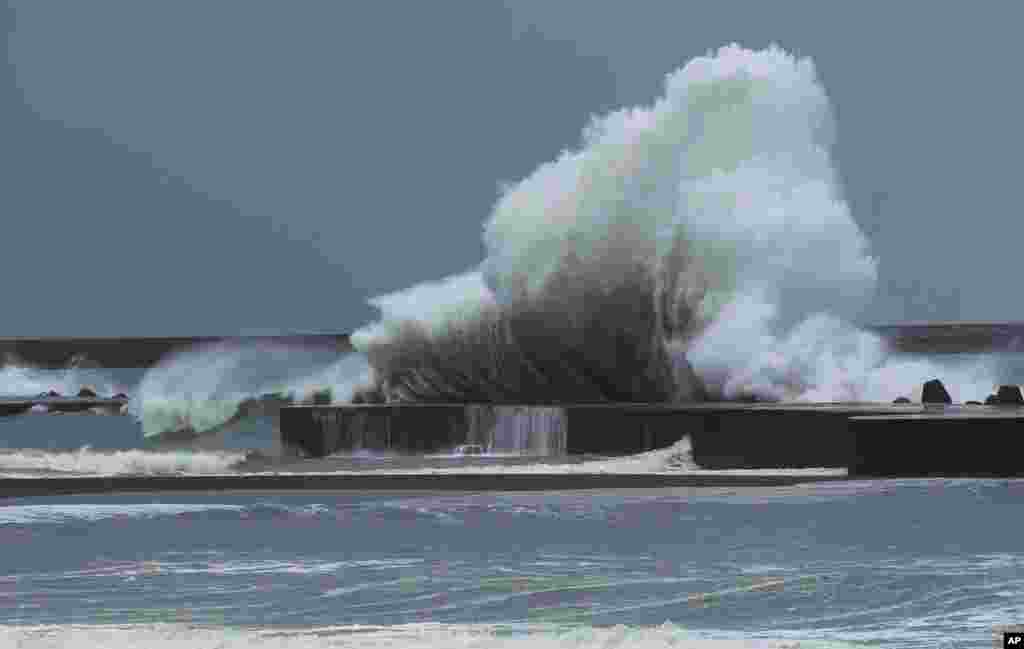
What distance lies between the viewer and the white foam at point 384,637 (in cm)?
769

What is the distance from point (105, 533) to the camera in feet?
40.8

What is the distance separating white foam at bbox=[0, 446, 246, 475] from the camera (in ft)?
60.3

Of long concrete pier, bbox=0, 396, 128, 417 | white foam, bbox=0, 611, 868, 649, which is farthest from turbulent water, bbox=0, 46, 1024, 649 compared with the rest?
long concrete pier, bbox=0, 396, 128, 417

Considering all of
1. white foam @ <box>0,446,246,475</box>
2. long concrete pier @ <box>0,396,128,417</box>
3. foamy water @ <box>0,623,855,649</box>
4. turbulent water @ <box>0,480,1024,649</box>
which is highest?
long concrete pier @ <box>0,396,128,417</box>

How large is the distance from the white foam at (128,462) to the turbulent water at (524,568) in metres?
3.76

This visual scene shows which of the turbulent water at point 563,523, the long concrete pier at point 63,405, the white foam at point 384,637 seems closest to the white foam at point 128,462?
the turbulent water at point 563,523

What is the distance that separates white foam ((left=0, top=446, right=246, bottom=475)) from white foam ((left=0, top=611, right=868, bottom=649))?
30.9 ft

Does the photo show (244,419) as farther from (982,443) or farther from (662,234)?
(982,443)

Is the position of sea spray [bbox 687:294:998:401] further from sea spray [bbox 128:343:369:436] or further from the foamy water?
the foamy water

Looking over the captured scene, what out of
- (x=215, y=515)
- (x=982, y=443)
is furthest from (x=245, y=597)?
(x=982, y=443)

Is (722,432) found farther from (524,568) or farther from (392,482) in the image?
(524,568)

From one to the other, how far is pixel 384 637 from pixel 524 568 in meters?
2.47

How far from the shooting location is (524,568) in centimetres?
1043

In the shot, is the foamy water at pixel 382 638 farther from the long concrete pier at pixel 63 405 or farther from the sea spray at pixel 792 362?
the long concrete pier at pixel 63 405
